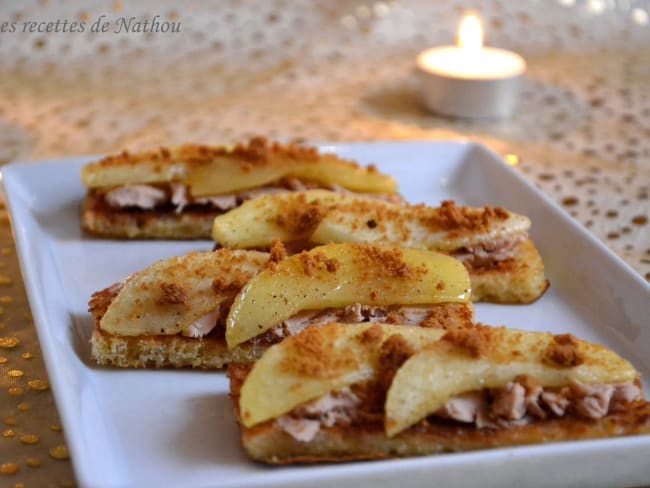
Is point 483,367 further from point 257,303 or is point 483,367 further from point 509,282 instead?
point 509,282

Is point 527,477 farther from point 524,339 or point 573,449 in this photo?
point 524,339

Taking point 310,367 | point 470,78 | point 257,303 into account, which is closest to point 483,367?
point 310,367

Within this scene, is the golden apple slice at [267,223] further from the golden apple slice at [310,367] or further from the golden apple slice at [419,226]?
the golden apple slice at [310,367]

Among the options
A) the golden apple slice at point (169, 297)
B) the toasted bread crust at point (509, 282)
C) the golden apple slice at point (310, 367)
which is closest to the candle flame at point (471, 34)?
the toasted bread crust at point (509, 282)

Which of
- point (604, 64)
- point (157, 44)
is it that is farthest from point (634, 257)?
point (157, 44)

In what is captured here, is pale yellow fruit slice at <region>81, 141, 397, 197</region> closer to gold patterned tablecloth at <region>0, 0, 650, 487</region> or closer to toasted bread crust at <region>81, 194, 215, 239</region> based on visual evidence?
toasted bread crust at <region>81, 194, 215, 239</region>

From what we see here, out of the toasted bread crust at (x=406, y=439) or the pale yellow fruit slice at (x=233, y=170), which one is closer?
the toasted bread crust at (x=406, y=439)
